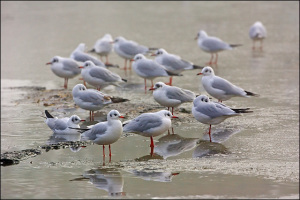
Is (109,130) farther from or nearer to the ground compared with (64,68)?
nearer to the ground

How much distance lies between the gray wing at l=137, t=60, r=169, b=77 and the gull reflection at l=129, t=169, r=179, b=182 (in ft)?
16.7

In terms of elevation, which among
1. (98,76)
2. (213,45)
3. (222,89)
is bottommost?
(222,89)

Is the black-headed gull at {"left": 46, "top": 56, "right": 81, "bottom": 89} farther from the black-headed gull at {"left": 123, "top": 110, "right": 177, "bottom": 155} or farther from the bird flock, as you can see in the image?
the black-headed gull at {"left": 123, "top": 110, "right": 177, "bottom": 155}

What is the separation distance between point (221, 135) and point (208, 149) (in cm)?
79

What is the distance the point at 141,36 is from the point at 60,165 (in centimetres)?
1111

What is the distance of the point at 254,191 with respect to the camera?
682 cm

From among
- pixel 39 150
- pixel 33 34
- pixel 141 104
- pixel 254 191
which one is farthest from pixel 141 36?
pixel 254 191

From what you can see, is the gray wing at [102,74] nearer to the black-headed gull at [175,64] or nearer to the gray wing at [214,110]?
the black-headed gull at [175,64]

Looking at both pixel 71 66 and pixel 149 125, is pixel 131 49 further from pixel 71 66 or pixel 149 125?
pixel 149 125

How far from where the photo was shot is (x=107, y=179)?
7.36 m

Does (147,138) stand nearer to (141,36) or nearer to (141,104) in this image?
(141,104)

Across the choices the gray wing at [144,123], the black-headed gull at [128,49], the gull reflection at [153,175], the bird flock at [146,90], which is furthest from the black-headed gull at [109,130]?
the black-headed gull at [128,49]

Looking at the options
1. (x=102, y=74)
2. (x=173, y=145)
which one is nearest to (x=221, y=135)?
(x=173, y=145)

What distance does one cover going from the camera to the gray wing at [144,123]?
8.59 meters
